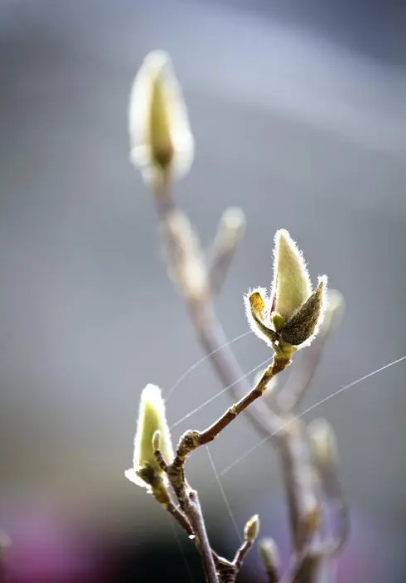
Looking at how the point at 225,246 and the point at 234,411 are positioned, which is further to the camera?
the point at 225,246

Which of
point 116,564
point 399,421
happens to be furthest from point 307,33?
point 116,564

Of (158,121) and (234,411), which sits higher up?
(158,121)

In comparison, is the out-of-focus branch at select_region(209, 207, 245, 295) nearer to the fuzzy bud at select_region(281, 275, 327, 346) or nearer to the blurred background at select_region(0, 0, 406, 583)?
the fuzzy bud at select_region(281, 275, 327, 346)

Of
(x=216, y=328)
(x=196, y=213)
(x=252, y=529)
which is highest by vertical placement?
(x=196, y=213)

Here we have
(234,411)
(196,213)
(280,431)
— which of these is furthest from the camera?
(196,213)

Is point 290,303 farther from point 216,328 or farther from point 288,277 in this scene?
point 216,328

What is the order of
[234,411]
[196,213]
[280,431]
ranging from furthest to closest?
[196,213] → [280,431] → [234,411]

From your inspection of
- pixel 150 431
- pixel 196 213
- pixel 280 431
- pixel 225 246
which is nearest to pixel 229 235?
pixel 225 246
